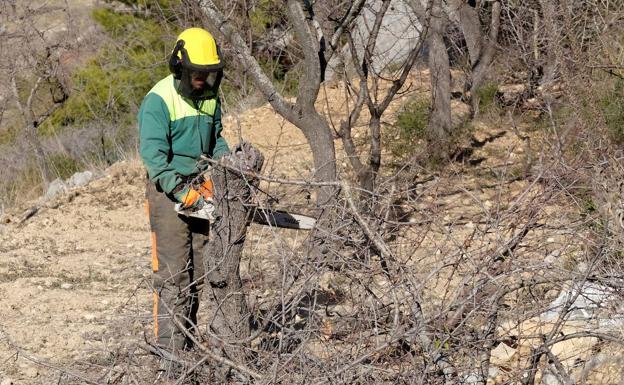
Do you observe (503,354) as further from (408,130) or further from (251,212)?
(408,130)

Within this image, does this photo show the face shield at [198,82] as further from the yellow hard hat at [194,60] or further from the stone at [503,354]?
the stone at [503,354]

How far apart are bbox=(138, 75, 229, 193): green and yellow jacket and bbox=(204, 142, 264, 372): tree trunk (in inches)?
16.4

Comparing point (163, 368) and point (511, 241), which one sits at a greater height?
point (511, 241)

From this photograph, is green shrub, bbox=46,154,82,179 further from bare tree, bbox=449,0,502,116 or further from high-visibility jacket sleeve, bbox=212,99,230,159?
high-visibility jacket sleeve, bbox=212,99,230,159

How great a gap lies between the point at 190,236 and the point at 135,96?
14.1 meters

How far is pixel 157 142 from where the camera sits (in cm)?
548

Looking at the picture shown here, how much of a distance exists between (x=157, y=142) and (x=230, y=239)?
2.42 ft

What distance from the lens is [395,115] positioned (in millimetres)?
11539

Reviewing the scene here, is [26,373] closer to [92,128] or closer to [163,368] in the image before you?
[163,368]

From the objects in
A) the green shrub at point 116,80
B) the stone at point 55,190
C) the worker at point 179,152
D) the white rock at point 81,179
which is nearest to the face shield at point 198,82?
the worker at point 179,152

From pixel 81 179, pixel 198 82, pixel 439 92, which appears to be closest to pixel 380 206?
pixel 198 82

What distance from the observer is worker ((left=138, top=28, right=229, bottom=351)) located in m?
5.43

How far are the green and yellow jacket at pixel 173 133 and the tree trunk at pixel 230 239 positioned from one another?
1.36 ft

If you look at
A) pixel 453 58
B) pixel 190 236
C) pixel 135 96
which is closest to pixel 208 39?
pixel 190 236
